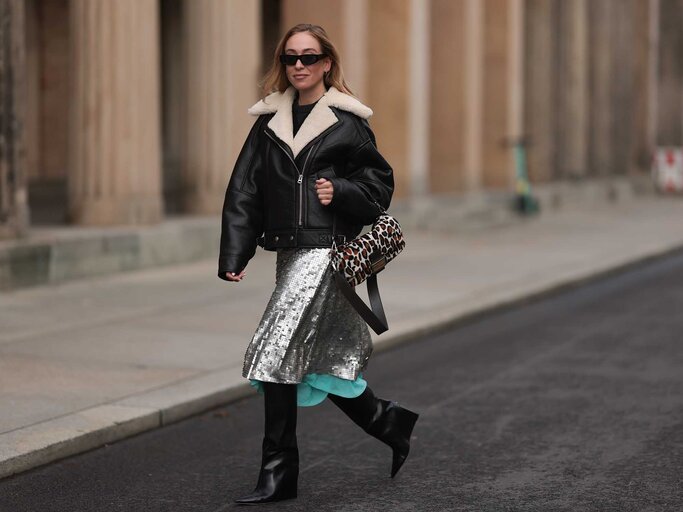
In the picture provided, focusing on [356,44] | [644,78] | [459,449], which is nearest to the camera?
[459,449]

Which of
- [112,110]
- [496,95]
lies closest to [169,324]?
[112,110]

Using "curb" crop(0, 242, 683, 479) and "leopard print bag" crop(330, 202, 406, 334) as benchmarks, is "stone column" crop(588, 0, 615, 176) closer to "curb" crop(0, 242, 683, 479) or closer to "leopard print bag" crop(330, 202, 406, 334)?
"curb" crop(0, 242, 683, 479)

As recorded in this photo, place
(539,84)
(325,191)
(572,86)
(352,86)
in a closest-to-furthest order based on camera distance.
A: (325,191) → (352,86) → (539,84) → (572,86)

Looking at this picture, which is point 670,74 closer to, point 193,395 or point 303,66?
point 193,395

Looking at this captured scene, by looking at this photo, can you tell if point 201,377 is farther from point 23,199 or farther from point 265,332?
point 23,199

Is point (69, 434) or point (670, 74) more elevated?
point (670, 74)

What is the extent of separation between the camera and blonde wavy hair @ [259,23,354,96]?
18.6ft

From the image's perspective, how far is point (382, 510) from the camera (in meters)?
5.70

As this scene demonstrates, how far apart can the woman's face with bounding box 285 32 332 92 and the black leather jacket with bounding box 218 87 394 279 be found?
0.34 ft

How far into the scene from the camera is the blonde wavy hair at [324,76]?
566cm

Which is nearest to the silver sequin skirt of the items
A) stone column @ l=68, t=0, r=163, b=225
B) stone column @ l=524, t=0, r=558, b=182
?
stone column @ l=68, t=0, r=163, b=225

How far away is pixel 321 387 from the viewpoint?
225 inches

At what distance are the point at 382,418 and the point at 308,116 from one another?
1294 millimetres

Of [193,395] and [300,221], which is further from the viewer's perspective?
[193,395]
